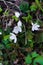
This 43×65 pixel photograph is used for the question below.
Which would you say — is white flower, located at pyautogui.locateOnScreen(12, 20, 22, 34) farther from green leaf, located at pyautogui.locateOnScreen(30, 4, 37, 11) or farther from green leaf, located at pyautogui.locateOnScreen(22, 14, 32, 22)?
green leaf, located at pyautogui.locateOnScreen(30, 4, 37, 11)

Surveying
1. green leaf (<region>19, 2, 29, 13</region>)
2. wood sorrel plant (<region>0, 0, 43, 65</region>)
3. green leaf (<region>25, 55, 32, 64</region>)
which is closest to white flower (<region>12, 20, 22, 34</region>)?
wood sorrel plant (<region>0, 0, 43, 65</region>)

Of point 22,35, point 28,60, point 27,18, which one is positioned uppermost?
point 27,18

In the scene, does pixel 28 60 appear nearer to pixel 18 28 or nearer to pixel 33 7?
pixel 18 28

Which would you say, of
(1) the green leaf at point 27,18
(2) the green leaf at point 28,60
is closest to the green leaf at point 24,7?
(1) the green leaf at point 27,18

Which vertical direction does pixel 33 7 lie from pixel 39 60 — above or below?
above

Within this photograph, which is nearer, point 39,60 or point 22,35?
point 39,60

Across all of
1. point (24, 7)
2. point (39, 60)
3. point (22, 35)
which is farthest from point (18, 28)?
point (39, 60)

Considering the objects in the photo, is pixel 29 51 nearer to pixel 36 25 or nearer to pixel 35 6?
pixel 36 25

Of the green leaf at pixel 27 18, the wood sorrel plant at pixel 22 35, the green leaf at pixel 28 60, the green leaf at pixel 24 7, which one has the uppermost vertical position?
the green leaf at pixel 24 7

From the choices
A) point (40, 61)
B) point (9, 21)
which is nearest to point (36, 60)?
point (40, 61)

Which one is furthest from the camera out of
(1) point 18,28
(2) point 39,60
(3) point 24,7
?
(3) point 24,7

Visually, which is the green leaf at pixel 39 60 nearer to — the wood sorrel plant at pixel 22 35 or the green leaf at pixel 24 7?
the wood sorrel plant at pixel 22 35

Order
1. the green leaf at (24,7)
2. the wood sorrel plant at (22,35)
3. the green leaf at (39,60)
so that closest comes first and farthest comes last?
the green leaf at (39,60), the wood sorrel plant at (22,35), the green leaf at (24,7)
